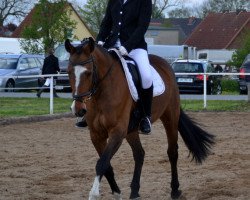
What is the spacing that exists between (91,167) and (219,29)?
241 ft

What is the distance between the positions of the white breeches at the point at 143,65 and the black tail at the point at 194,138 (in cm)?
128

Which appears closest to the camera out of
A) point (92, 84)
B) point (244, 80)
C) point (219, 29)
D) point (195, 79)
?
point (92, 84)

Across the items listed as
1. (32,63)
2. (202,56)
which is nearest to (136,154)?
(32,63)

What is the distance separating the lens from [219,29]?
273ft

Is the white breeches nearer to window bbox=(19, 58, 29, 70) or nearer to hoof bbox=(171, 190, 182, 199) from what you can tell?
hoof bbox=(171, 190, 182, 199)

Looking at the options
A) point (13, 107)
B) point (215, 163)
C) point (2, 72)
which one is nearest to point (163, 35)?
point (2, 72)

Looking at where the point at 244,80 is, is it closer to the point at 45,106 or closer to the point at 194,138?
the point at 45,106

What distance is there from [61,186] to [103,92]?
2.13 m

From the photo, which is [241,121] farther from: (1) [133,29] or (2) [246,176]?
(1) [133,29]

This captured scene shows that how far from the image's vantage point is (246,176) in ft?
33.3

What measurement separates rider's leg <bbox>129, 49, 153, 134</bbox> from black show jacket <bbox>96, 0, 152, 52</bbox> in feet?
0.54

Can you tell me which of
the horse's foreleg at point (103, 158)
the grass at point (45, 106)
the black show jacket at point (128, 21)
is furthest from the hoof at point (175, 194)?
the grass at point (45, 106)

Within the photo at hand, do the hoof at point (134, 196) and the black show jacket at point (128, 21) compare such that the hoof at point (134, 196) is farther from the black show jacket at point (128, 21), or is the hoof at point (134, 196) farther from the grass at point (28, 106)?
the grass at point (28, 106)

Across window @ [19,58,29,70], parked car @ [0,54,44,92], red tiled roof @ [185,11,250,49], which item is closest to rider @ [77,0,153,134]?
parked car @ [0,54,44,92]
